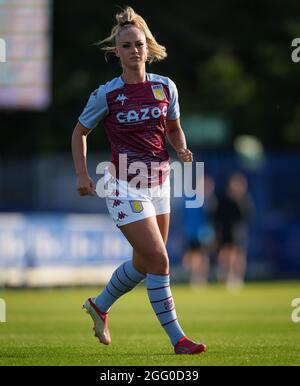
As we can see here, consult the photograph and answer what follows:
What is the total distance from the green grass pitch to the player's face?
85.2 inches

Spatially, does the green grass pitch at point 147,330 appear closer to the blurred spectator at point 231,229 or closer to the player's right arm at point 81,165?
the player's right arm at point 81,165

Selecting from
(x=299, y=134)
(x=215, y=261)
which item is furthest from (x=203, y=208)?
(x=299, y=134)

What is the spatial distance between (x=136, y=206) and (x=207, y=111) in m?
26.6

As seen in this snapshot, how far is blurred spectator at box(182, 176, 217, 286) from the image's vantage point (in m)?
22.2

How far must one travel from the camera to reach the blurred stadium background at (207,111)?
25.4m

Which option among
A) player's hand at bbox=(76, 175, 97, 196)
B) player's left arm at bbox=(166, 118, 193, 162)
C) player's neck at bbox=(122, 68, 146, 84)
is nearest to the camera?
player's hand at bbox=(76, 175, 97, 196)

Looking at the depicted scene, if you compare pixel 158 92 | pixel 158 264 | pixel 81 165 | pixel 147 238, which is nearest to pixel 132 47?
pixel 158 92

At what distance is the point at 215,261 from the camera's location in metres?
25.4

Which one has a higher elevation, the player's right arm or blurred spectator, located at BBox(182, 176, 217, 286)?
the player's right arm

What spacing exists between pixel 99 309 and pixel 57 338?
150 centimetres

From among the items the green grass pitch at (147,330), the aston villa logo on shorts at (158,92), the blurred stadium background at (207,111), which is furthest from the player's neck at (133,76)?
the blurred stadium background at (207,111)

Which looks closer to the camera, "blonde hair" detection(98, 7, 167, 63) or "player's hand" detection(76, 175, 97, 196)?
"player's hand" detection(76, 175, 97, 196)

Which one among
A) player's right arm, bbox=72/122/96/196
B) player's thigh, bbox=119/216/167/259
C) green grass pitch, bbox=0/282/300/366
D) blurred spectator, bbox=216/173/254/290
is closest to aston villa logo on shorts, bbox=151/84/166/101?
player's right arm, bbox=72/122/96/196

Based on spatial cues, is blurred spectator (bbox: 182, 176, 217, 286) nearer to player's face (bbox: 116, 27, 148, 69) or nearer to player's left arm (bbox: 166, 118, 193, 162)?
player's left arm (bbox: 166, 118, 193, 162)
